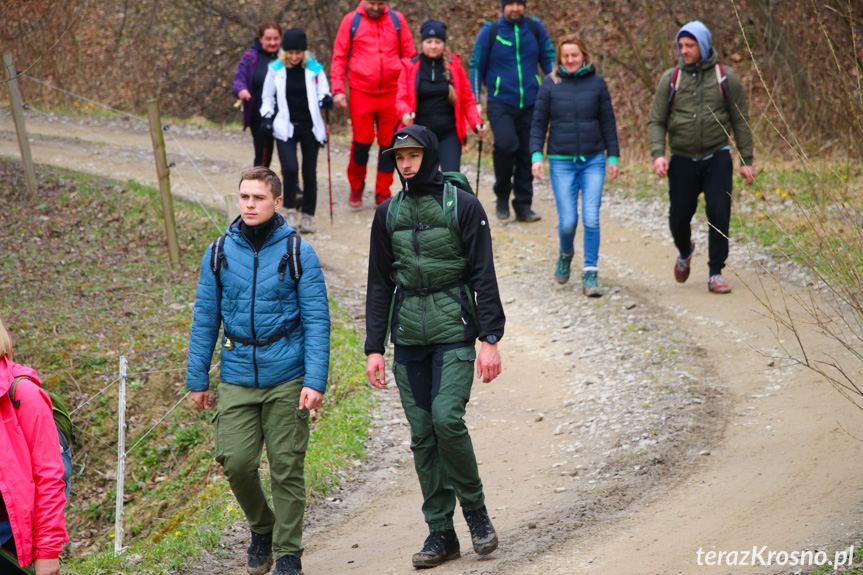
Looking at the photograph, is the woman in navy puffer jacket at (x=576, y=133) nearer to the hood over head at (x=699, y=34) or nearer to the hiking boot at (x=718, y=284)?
the hood over head at (x=699, y=34)

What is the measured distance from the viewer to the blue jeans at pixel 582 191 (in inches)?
352

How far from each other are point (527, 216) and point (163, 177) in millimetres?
4861

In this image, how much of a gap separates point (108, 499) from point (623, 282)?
19.1ft

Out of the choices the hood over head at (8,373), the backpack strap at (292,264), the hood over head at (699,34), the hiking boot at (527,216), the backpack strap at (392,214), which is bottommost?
the hiking boot at (527,216)

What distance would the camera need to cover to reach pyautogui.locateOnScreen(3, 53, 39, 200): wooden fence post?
1152 centimetres

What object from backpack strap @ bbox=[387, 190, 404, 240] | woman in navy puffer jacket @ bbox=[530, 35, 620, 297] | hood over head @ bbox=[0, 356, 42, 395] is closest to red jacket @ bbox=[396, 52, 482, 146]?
woman in navy puffer jacket @ bbox=[530, 35, 620, 297]

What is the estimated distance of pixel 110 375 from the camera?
28.0 feet

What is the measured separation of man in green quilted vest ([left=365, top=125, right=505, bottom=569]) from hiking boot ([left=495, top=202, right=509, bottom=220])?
7.43 metres

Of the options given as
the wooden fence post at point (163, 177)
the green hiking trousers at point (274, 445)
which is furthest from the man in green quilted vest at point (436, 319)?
the wooden fence post at point (163, 177)

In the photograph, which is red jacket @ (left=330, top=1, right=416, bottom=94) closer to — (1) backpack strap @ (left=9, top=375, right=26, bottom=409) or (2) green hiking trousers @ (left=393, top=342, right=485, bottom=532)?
(2) green hiking trousers @ (left=393, top=342, right=485, bottom=532)

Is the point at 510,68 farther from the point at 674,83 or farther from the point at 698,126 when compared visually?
the point at 698,126

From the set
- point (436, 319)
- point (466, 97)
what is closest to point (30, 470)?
point (436, 319)

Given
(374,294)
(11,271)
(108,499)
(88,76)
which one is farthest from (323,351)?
(88,76)

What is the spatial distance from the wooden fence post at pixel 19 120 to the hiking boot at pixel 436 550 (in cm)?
902
